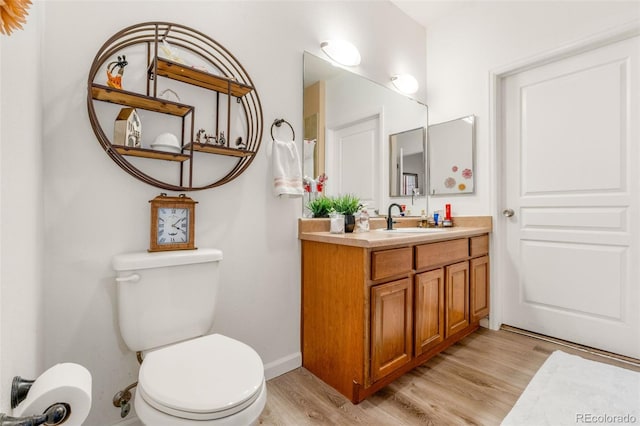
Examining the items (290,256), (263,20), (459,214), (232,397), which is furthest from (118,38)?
(459,214)

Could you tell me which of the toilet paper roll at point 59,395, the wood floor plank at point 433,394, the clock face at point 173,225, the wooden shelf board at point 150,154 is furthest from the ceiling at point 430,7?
the toilet paper roll at point 59,395

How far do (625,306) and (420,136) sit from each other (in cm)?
185

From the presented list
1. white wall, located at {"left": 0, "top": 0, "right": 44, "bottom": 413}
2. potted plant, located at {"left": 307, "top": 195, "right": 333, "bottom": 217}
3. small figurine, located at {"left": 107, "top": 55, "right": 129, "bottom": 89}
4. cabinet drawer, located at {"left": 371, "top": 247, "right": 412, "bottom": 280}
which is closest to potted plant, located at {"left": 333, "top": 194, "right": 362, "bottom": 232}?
potted plant, located at {"left": 307, "top": 195, "right": 333, "bottom": 217}

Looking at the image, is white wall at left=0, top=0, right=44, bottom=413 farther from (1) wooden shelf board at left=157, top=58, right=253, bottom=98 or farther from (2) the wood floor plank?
(2) the wood floor plank

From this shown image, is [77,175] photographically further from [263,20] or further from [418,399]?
[418,399]

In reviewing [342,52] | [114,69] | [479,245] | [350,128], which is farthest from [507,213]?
[114,69]

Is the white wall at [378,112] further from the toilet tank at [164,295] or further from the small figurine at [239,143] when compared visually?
the toilet tank at [164,295]

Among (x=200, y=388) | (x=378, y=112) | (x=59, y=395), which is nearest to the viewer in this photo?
(x=59, y=395)

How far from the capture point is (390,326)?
5.17 ft

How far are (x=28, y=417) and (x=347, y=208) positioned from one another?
1733mm

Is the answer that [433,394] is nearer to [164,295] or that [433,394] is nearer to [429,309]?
[429,309]

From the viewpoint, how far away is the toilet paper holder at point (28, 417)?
44cm

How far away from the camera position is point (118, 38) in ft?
4.21

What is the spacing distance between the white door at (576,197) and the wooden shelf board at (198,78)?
2.11 metres
